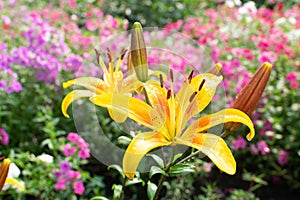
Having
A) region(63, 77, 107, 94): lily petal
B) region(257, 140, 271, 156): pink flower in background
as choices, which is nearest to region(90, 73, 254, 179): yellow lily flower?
region(63, 77, 107, 94): lily petal

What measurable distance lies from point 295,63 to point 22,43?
4.98ft

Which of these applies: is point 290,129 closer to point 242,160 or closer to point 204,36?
point 242,160

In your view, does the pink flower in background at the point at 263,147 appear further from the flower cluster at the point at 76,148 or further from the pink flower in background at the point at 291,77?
the flower cluster at the point at 76,148

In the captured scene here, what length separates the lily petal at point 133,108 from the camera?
3.57 feet

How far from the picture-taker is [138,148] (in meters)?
1.05

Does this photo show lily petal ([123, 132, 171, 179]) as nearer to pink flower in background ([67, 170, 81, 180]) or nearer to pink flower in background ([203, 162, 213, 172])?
pink flower in background ([67, 170, 81, 180])

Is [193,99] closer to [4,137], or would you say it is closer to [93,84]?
[93,84]

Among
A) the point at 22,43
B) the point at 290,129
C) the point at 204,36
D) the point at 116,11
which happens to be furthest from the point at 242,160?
the point at 116,11

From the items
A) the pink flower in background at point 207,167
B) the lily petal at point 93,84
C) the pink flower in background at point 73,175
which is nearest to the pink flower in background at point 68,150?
the pink flower in background at point 73,175

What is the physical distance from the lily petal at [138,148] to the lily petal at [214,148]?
5 centimetres

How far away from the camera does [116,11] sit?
480 centimetres

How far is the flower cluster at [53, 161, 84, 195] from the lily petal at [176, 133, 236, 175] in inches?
43.3

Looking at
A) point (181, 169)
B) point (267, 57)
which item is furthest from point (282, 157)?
point (181, 169)

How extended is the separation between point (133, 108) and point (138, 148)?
0.10m
